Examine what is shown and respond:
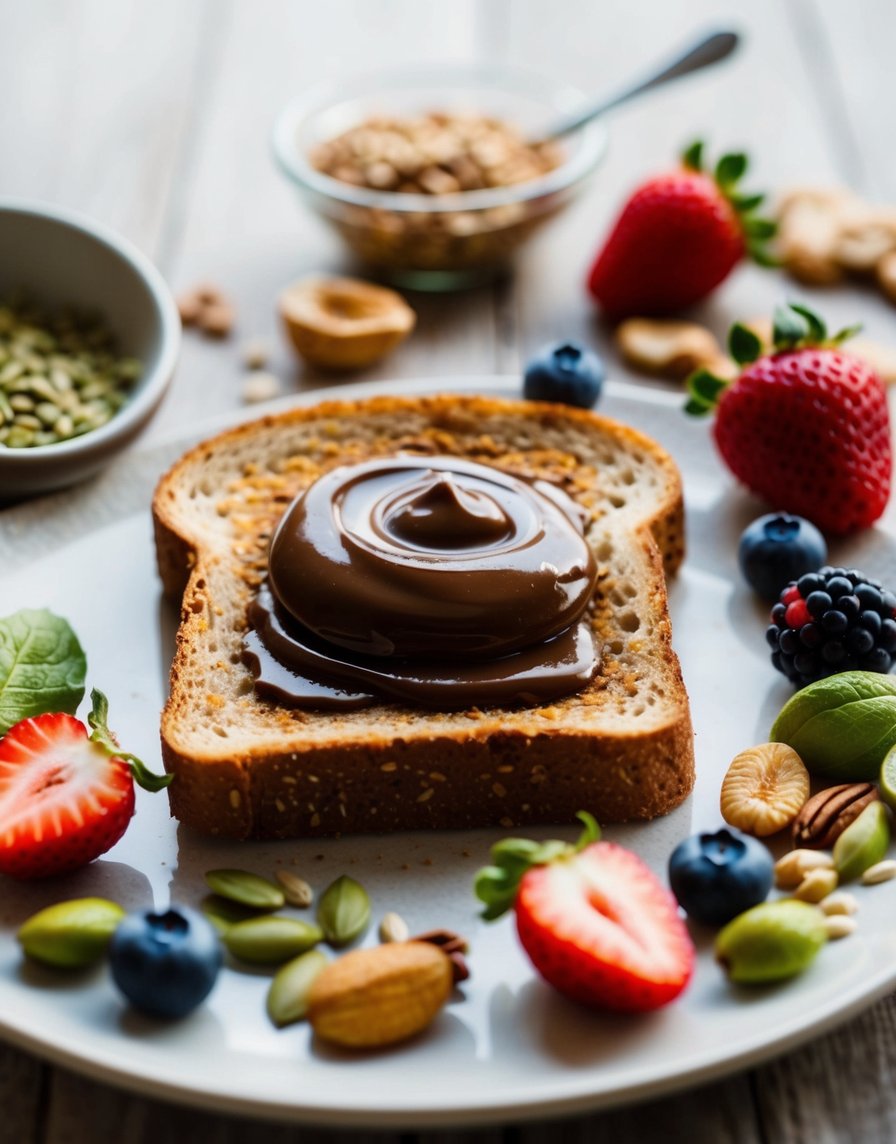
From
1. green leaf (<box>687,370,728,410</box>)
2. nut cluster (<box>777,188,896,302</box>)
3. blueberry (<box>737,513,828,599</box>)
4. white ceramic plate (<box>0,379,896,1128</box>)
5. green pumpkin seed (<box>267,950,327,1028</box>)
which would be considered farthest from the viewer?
nut cluster (<box>777,188,896,302</box>)

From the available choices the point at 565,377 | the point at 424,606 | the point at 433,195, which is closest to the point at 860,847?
the point at 424,606

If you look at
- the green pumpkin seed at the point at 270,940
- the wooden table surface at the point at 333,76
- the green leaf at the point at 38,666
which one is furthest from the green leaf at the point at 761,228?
the green pumpkin seed at the point at 270,940

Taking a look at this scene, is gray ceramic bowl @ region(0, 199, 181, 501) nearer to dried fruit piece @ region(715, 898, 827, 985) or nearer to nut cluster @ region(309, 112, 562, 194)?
nut cluster @ region(309, 112, 562, 194)

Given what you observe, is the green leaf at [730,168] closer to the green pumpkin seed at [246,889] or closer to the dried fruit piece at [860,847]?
the dried fruit piece at [860,847]

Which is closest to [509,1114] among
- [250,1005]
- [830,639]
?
[250,1005]

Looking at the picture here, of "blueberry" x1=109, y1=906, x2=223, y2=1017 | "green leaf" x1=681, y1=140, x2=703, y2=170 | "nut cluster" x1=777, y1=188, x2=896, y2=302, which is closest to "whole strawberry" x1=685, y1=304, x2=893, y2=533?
"green leaf" x1=681, y1=140, x2=703, y2=170

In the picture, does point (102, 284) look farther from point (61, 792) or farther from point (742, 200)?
point (742, 200)
